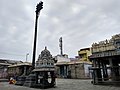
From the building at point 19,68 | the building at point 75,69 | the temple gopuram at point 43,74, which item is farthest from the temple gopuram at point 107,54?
the building at point 19,68

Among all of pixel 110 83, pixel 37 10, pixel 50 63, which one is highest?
pixel 37 10

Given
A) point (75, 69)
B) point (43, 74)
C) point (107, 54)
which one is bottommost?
point (43, 74)

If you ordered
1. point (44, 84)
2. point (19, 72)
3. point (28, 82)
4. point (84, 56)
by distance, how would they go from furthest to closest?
point (84, 56) < point (19, 72) < point (28, 82) < point (44, 84)

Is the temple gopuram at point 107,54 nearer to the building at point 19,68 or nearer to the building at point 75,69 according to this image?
the building at point 75,69

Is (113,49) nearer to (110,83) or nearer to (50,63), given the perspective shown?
(110,83)

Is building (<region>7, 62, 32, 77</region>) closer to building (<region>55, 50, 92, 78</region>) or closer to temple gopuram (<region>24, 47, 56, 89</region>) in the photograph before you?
building (<region>55, 50, 92, 78</region>)

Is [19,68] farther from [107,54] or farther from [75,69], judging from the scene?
[107,54]

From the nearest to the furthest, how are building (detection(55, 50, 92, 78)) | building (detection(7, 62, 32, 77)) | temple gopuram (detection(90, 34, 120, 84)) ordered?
temple gopuram (detection(90, 34, 120, 84))
building (detection(55, 50, 92, 78))
building (detection(7, 62, 32, 77))

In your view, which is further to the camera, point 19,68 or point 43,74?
point 19,68

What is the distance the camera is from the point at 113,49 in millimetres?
20969

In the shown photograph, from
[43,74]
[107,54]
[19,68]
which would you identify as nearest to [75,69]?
[19,68]

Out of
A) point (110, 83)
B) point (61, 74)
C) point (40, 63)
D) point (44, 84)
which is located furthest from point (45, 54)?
point (61, 74)

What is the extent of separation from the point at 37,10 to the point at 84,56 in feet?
109

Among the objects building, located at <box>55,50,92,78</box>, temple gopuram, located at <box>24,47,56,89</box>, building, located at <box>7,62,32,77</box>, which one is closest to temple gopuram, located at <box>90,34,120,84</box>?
temple gopuram, located at <box>24,47,56,89</box>
